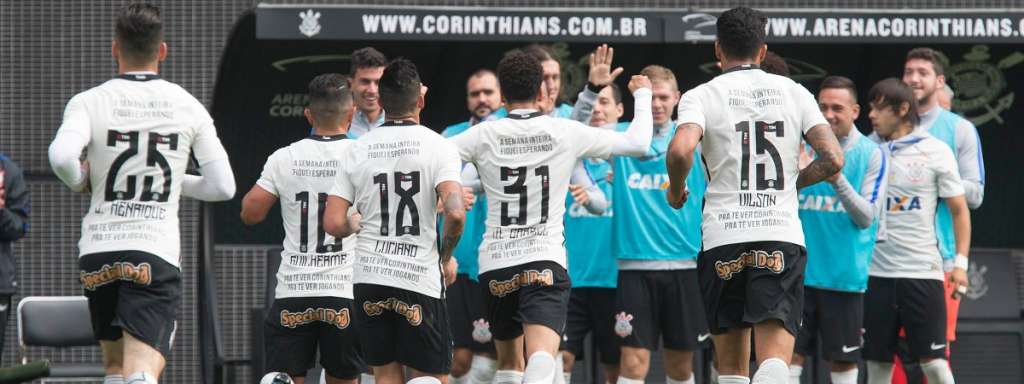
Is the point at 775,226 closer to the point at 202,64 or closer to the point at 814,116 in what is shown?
the point at 814,116

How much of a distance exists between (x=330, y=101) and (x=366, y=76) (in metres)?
1.01

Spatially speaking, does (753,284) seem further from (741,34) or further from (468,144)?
(468,144)

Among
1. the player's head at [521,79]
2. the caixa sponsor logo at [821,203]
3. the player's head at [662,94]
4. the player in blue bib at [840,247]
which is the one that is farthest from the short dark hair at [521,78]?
the caixa sponsor logo at [821,203]

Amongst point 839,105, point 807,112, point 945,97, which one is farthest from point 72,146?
point 945,97

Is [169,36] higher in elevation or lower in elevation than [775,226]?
higher

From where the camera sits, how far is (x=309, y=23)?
29.0ft

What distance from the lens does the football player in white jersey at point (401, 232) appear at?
20.7 feet

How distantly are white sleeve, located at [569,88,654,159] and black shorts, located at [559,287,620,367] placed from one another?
5.87 ft

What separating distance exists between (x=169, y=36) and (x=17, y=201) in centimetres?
164

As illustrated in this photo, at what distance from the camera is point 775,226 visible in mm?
6207

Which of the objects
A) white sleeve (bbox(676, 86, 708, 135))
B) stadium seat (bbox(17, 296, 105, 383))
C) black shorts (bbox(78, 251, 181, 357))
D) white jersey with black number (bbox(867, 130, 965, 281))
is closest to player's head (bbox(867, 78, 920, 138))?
white jersey with black number (bbox(867, 130, 965, 281))

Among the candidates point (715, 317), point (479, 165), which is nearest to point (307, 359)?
point (479, 165)

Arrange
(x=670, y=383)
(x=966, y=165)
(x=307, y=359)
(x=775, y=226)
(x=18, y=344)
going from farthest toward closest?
(x=18, y=344)
(x=966, y=165)
(x=670, y=383)
(x=307, y=359)
(x=775, y=226)

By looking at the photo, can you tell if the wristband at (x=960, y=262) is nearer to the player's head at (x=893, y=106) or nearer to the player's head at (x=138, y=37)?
the player's head at (x=893, y=106)
